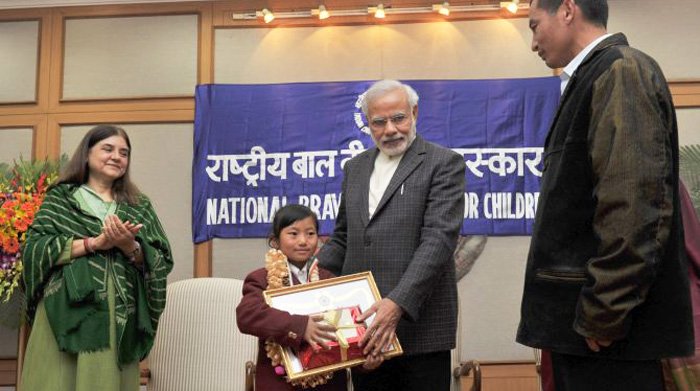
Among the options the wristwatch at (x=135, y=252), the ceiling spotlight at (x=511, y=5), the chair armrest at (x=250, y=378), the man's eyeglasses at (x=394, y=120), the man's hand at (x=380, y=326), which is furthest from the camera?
the ceiling spotlight at (x=511, y=5)

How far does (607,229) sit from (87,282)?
1879mm

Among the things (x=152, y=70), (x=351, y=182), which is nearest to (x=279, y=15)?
(x=152, y=70)

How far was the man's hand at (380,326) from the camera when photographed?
1.91 m

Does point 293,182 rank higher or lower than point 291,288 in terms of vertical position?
higher

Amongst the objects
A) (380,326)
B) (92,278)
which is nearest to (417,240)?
(380,326)

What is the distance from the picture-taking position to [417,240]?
214 centimetres

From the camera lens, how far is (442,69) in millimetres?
4453

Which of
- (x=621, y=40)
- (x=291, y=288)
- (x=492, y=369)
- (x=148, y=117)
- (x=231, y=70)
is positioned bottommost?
(x=492, y=369)

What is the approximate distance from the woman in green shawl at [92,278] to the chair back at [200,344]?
0.80 metres

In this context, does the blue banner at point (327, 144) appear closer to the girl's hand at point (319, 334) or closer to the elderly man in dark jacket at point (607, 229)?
the girl's hand at point (319, 334)

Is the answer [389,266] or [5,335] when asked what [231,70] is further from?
[389,266]

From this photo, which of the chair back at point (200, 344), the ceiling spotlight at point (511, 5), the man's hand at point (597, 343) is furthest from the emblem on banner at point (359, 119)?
the man's hand at point (597, 343)

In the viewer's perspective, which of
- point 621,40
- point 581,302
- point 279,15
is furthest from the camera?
point 279,15

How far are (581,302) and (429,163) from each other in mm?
847
